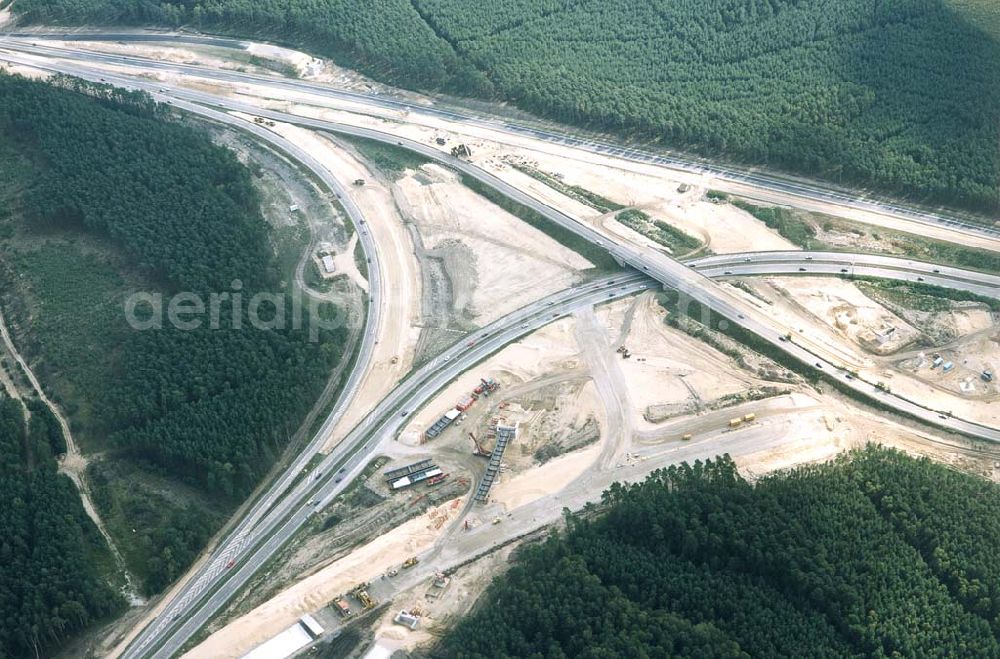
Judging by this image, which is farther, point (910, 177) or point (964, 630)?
point (910, 177)

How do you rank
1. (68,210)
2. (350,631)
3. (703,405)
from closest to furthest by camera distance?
(350,631) < (703,405) < (68,210)

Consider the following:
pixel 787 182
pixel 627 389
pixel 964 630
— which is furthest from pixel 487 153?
pixel 964 630

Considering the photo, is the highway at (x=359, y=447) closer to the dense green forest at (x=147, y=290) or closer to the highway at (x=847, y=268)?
the dense green forest at (x=147, y=290)

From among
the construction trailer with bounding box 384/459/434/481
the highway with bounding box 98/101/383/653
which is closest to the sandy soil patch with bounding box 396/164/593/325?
the highway with bounding box 98/101/383/653

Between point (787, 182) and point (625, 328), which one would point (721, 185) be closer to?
point (787, 182)

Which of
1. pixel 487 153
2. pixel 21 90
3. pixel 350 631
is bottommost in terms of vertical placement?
pixel 350 631

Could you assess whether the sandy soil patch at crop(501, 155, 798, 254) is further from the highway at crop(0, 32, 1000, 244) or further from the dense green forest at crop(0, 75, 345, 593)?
the dense green forest at crop(0, 75, 345, 593)
